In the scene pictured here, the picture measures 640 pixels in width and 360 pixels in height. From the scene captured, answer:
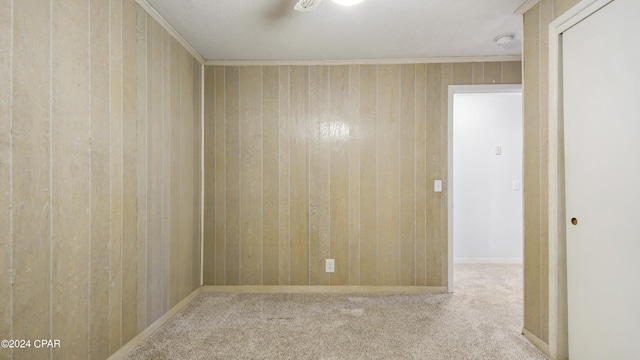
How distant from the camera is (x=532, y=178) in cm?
215

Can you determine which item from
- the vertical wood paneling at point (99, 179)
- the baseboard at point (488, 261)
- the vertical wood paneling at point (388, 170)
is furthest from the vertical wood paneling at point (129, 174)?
the baseboard at point (488, 261)

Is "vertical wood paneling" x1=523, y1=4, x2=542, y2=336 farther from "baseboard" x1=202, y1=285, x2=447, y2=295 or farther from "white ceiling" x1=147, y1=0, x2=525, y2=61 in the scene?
"baseboard" x1=202, y1=285, x2=447, y2=295

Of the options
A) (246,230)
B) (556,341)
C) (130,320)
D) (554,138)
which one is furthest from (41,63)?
(556,341)

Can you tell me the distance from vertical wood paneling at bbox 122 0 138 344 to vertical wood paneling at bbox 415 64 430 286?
2.49 meters

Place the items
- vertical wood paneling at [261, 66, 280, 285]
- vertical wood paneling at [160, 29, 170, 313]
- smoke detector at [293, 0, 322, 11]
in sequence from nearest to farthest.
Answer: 1. smoke detector at [293, 0, 322, 11]
2. vertical wood paneling at [160, 29, 170, 313]
3. vertical wood paneling at [261, 66, 280, 285]

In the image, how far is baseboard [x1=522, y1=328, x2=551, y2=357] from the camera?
2.01 m

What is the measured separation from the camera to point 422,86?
3.17 meters

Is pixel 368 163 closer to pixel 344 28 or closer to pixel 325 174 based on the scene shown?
pixel 325 174

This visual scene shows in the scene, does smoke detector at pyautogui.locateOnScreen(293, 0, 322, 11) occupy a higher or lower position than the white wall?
higher

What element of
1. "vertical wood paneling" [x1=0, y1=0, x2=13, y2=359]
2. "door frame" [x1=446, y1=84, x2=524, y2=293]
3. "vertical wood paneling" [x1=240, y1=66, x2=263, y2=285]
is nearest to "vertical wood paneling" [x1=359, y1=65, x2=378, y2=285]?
"door frame" [x1=446, y1=84, x2=524, y2=293]

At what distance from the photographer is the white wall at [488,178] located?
4.26 m

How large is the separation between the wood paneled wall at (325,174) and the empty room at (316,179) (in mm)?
21

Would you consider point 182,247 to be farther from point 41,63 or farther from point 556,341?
point 556,341

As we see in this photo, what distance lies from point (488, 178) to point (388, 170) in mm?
1972
